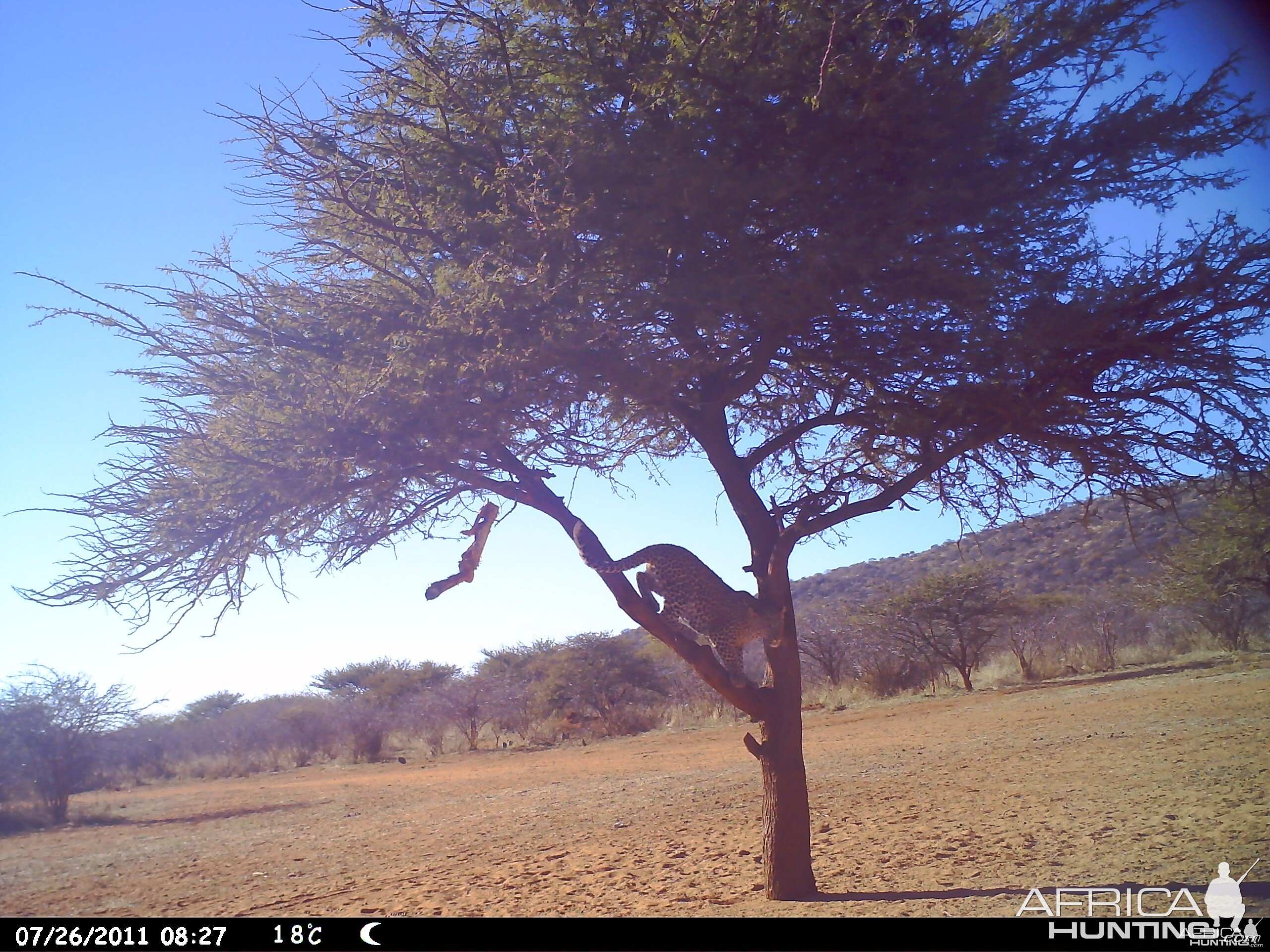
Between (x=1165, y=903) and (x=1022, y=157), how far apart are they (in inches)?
201

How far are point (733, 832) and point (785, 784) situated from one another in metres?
3.54

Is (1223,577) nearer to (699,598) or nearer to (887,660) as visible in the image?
(887,660)

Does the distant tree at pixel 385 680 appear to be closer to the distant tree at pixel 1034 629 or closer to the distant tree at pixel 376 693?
the distant tree at pixel 376 693

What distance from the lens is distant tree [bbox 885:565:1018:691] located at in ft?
86.0

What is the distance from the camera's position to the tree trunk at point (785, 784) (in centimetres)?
642

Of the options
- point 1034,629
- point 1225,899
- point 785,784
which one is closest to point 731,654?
point 785,784

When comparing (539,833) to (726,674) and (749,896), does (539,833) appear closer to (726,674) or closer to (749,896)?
(749,896)

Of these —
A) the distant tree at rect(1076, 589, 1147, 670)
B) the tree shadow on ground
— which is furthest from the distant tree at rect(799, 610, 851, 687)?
the distant tree at rect(1076, 589, 1147, 670)

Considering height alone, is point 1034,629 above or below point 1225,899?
above

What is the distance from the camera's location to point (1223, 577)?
2262 centimetres

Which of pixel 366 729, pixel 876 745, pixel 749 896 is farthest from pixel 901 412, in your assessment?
pixel 366 729

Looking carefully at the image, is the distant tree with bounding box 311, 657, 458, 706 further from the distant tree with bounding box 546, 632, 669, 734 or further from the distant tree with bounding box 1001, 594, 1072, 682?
the distant tree with bounding box 1001, 594, 1072, 682

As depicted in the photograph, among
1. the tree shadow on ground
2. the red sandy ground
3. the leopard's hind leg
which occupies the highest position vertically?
the leopard's hind leg

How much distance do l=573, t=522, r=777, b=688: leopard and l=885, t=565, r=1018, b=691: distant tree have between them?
2120cm
